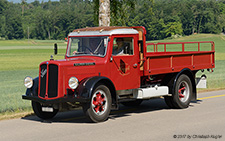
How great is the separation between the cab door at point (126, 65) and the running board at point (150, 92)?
0.66ft

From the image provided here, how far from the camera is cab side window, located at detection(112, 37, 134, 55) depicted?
33.1 ft

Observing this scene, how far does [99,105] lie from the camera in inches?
366

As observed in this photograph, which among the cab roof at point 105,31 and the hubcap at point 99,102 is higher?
the cab roof at point 105,31

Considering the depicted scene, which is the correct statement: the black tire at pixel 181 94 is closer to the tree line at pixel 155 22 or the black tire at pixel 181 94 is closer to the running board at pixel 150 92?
the running board at pixel 150 92

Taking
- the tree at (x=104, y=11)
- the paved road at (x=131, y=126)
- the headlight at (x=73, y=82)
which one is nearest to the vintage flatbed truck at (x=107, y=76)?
the headlight at (x=73, y=82)

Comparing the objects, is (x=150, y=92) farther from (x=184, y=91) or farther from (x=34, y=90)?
(x=34, y=90)

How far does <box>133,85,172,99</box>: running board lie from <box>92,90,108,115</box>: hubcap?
4.28 ft

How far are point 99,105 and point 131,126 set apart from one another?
97 cm

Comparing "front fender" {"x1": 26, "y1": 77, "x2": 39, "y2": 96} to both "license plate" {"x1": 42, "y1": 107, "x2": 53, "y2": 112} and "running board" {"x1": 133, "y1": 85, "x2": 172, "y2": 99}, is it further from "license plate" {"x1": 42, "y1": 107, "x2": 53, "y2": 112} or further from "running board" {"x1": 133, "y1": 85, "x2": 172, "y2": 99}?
"running board" {"x1": 133, "y1": 85, "x2": 172, "y2": 99}

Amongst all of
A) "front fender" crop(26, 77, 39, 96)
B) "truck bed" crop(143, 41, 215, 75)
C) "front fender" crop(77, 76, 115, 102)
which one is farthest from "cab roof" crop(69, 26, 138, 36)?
"front fender" crop(26, 77, 39, 96)

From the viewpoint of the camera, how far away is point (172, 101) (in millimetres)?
11336

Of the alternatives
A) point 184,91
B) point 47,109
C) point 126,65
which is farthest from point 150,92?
point 47,109

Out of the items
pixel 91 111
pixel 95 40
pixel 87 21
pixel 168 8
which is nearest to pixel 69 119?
pixel 91 111

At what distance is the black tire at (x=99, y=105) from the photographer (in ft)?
29.6
